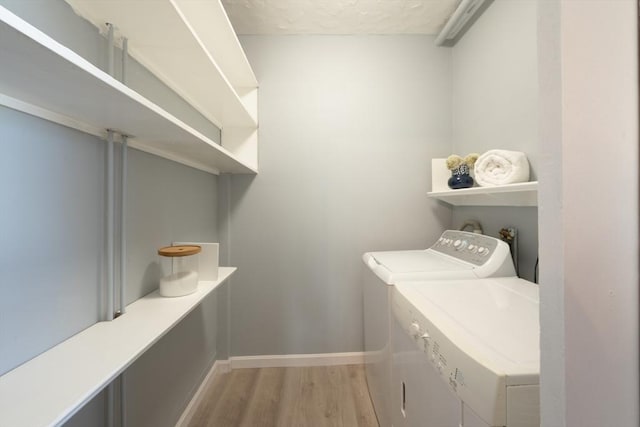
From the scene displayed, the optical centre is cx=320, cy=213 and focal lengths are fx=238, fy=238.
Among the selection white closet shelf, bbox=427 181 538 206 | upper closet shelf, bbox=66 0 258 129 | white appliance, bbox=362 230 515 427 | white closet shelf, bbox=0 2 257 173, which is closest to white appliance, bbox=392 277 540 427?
white appliance, bbox=362 230 515 427

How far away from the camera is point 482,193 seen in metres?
1.24

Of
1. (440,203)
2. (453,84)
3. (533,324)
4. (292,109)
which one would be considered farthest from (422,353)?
(453,84)

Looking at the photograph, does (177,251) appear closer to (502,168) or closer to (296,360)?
(296,360)

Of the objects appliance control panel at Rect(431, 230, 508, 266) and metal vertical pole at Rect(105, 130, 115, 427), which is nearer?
metal vertical pole at Rect(105, 130, 115, 427)

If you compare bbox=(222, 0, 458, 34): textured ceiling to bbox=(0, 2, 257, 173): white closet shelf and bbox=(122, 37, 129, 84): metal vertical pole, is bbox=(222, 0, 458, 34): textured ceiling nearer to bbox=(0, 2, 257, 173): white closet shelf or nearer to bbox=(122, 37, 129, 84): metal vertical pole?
bbox=(122, 37, 129, 84): metal vertical pole

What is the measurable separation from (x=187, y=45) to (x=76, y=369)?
1.06m

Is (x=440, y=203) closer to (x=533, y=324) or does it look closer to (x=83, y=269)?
(x=533, y=324)

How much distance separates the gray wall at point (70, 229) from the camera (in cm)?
56

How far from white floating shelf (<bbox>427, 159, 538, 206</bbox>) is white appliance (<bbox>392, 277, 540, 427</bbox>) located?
16.2 inches

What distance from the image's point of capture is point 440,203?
1.87 metres

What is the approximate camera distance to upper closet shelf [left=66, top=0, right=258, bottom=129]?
2.48 feet

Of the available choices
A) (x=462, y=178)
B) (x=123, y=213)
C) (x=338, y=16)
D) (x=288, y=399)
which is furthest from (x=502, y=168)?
(x=288, y=399)

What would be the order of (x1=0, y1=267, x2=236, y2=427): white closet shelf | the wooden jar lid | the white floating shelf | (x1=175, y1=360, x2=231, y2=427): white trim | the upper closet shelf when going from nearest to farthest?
(x1=0, y1=267, x2=236, y2=427): white closet shelf
the upper closet shelf
the wooden jar lid
the white floating shelf
(x1=175, y1=360, x2=231, y2=427): white trim

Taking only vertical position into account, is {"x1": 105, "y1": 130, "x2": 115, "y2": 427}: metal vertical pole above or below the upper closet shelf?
below
